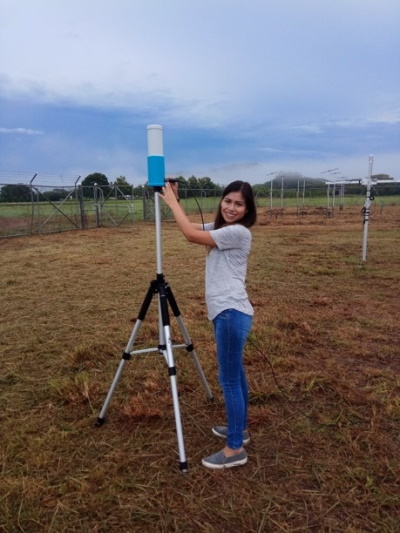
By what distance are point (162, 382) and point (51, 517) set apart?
5.11 feet

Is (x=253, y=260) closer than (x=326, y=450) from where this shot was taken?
No

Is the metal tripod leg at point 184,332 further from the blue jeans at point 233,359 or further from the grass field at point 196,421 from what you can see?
the blue jeans at point 233,359

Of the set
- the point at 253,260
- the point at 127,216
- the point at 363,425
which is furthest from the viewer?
the point at 127,216

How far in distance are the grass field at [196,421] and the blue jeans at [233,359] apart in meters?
0.27

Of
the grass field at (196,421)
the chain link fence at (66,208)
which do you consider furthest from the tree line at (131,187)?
the grass field at (196,421)

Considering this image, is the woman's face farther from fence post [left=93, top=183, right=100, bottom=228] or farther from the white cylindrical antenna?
fence post [left=93, top=183, right=100, bottom=228]

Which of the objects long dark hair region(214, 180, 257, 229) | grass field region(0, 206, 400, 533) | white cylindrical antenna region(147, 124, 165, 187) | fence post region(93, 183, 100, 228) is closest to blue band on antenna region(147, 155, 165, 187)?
white cylindrical antenna region(147, 124, 165, 187)

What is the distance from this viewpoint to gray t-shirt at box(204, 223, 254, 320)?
2.36 meters

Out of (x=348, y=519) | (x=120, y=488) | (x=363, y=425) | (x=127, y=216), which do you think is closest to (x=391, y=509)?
(x=348, y=519)

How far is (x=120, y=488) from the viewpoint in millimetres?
2348

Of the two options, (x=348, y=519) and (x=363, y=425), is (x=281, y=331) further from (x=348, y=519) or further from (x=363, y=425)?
(x=348, y=519)

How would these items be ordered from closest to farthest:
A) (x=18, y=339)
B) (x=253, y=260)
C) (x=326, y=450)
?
(x=326, y=450) < (x=18, y=339) < (x=253, y=260)

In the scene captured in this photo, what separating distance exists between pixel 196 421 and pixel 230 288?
1.28 m

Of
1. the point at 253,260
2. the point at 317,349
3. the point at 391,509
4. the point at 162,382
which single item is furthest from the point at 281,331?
the point at 253,260
